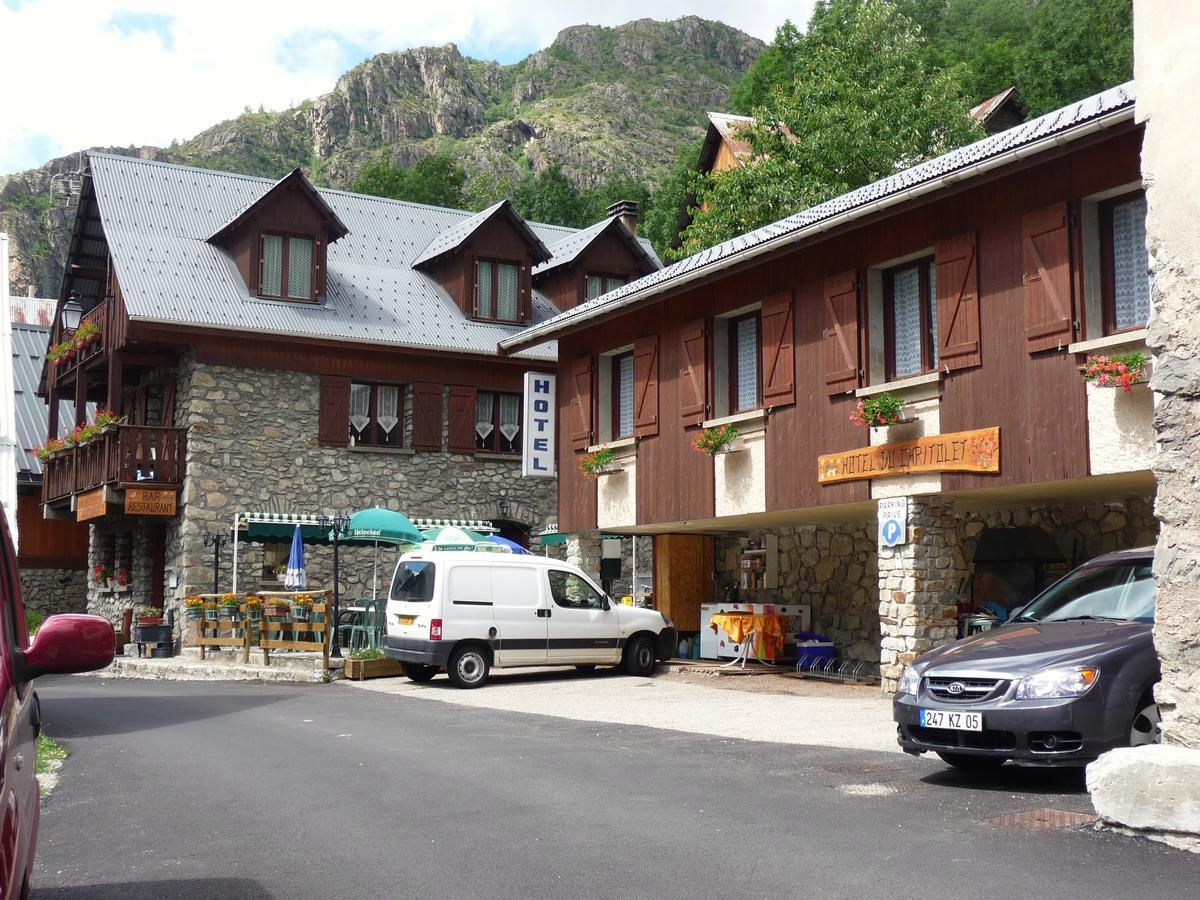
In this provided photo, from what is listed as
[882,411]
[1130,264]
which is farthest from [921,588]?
[1130,264]

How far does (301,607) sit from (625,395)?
642 centimetres

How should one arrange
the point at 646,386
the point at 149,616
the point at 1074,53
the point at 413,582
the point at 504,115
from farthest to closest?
the point at 504,115
the point at 1074,53
the point at 149,616
the point at 646,386
the point at 413,582

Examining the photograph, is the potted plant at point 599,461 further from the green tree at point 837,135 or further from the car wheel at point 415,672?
the green tree at point 837,135

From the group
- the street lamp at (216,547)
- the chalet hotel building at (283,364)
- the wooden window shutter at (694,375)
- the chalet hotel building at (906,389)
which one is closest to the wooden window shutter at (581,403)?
the chalet hotel building at (906,389)

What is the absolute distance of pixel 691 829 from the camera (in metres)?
7.83

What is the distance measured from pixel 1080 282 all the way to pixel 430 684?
11096 mm

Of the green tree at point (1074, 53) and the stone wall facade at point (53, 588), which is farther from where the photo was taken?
the green tree at point (1074, 53)

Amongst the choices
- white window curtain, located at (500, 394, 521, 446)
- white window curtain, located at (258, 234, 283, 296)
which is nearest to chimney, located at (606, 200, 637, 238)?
white window curtain, located at (500, 394, 521, 446)

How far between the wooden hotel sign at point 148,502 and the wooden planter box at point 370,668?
27.6 feet

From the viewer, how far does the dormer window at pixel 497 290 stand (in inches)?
1275

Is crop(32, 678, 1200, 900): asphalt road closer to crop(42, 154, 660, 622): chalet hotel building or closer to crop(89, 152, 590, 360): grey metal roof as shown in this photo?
crop(42, 154, 660, 622): chalet hotel building

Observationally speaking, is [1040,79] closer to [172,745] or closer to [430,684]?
[430,684]

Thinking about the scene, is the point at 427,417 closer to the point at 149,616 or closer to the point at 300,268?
the point at 300,268

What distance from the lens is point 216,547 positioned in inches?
1077
